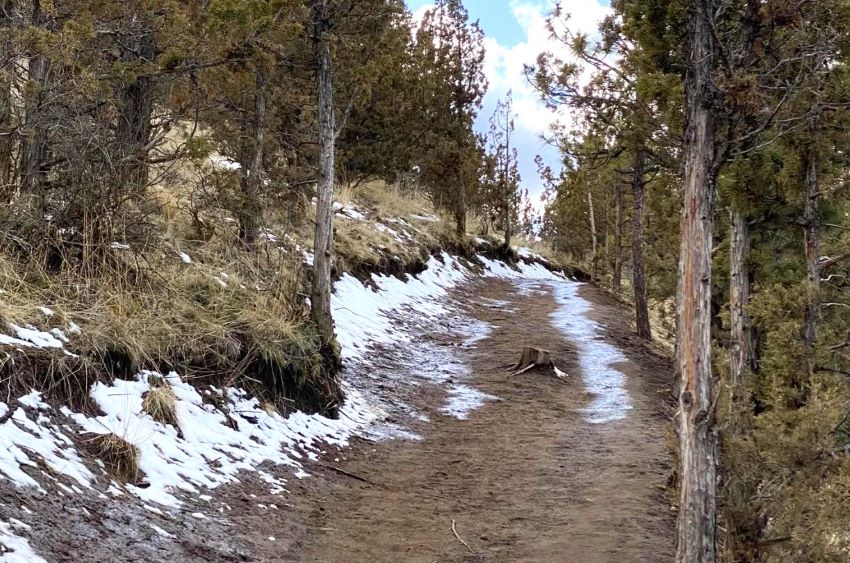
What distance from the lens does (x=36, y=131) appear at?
6.02 m

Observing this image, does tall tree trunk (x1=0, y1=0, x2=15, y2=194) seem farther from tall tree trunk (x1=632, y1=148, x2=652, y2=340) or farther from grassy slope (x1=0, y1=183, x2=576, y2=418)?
tall tree trunk (x1=632, y1=148, x2=652, y2=340)

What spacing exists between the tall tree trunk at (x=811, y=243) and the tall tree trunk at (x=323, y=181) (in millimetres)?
6294

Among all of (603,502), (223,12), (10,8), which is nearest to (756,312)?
(603,502)

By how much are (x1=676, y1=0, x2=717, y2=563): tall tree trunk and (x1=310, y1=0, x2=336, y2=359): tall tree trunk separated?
4659 millimetres

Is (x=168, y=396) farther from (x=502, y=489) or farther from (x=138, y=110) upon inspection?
(x=138, y=110)

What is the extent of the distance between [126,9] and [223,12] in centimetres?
90

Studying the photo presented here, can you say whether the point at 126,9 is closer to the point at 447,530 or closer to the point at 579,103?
the point at 579,103

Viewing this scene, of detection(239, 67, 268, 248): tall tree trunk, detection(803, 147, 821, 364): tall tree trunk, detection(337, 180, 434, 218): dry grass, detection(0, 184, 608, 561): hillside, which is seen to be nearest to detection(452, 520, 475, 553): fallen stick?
detection(0, 184, 608, 561): hillside

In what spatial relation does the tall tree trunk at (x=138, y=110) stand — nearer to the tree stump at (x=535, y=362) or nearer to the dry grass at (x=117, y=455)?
the dry grass at (x=117, y=455)

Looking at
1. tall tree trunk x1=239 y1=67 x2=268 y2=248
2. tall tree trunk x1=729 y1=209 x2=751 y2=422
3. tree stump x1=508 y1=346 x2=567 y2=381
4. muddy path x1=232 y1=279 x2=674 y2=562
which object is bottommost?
muddy path x1=232 y1=279 x2=674 y2=562

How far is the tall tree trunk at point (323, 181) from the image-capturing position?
831 cm

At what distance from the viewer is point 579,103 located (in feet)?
21.6

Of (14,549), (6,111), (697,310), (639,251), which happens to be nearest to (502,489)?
(697,310)

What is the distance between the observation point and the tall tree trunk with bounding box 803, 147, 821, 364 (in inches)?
348
